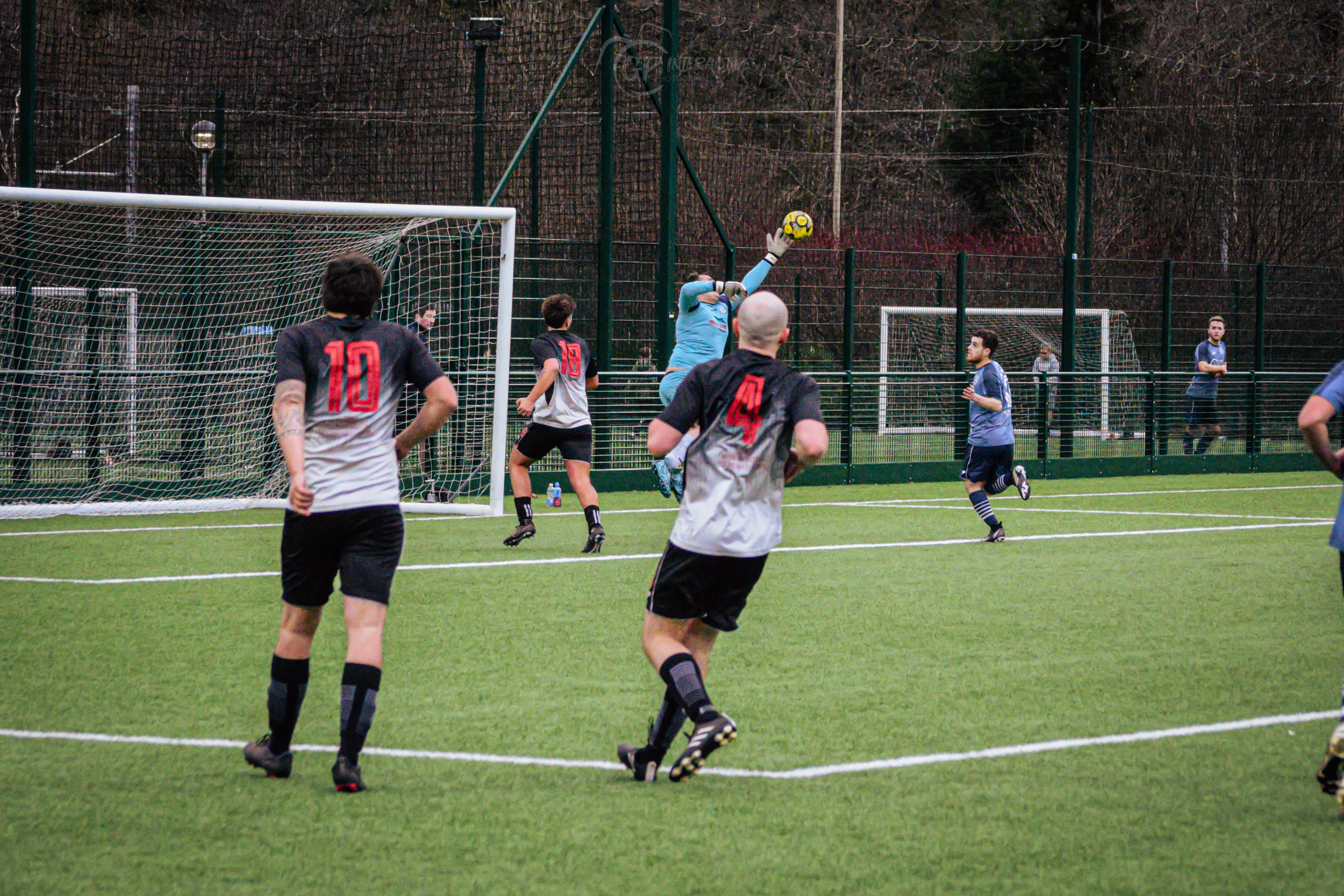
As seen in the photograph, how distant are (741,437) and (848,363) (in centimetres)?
→ 1497

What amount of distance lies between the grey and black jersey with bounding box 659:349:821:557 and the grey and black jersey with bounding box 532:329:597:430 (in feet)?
21.3

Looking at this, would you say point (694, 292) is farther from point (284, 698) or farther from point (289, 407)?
point (284, 698)

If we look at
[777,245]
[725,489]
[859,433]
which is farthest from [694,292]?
[725,489]

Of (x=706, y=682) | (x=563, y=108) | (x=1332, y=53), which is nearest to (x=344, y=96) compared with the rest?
(x=563, y=108)

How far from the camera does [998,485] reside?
13742 mm

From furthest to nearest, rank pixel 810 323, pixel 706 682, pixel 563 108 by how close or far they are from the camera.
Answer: pixel 810 323 < pixel 563 108 < pixel 706 682

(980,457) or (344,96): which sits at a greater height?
(344,96)

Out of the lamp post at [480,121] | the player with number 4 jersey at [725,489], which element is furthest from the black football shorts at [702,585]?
the lamp post at [480,121]

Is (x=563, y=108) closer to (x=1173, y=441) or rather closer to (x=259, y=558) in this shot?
(x=259, y=558)

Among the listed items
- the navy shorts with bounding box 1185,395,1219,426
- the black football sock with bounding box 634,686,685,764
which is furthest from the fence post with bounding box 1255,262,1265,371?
the black football sock with bounding box 634,686,685,764

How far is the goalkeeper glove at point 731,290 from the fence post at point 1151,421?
986 centimetres

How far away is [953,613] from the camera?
9.18 meters

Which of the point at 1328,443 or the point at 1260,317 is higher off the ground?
the point at 1260,317

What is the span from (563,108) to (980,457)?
7.44m
